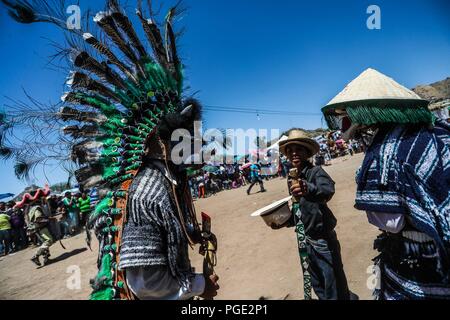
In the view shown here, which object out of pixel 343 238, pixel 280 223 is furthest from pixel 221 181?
pixel 280 223

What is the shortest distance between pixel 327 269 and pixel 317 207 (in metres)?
0.64

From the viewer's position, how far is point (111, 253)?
168 cm

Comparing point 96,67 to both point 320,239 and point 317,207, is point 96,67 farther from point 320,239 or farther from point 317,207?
point 320,239

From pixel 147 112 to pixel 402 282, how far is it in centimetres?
210

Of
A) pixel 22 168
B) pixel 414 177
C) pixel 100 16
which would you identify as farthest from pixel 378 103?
pixel 22 168

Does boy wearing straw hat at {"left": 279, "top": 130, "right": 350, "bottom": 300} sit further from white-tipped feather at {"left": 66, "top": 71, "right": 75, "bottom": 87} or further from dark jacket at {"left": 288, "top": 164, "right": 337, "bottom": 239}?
white-tipped feather at {"left": 66, "top": 71, "right": 75, "bottom": 87}

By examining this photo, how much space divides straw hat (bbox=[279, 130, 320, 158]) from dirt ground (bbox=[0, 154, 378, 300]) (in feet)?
6.29

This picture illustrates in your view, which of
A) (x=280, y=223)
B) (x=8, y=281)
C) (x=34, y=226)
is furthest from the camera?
(x=34, y=226)

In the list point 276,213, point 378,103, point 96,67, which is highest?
point 96,67

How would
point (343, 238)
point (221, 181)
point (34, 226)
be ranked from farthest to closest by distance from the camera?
point (221, 181) → point (34, 226) → point (343, 238)

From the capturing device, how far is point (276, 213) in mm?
2834

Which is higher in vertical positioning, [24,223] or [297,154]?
[297,154]

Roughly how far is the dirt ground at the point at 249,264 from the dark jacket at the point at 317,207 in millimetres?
1186
